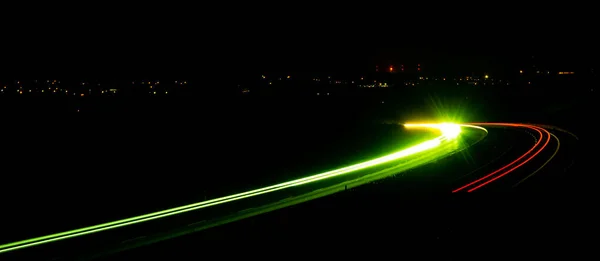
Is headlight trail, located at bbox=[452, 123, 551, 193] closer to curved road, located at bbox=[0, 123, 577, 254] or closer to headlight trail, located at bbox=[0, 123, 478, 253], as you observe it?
curved road, located at bbox=[0, 123, 577, 254]

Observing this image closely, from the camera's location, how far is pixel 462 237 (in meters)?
9.21

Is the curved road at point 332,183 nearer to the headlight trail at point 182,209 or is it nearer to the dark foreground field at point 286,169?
the headlight trail at point 182,209

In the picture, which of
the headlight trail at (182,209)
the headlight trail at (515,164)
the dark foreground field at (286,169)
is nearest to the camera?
the headlight trail at (182,209)

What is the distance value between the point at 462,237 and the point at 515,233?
1170 mm

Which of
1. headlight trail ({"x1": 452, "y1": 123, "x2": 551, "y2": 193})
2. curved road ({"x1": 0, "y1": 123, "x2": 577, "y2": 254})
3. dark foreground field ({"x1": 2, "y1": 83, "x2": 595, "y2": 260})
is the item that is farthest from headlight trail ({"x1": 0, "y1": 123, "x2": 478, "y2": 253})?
headlight trail ({"x1": 452, "y1": 123, "x2": 551, "y2": 193})

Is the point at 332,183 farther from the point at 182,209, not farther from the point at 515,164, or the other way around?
the point at 515,164

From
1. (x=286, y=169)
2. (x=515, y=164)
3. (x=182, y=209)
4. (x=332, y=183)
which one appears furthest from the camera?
(x=286, y=169)

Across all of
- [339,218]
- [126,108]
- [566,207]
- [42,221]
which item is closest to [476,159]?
[566,207]

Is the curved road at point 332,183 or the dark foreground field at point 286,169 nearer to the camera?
the dark foreground field at point 286,169

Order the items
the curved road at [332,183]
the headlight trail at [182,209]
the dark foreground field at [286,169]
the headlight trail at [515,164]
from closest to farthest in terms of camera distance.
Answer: the headlight trail at [182,209], the dark foreground field at [286,169], the curved road at [332,183], the headlight trail at [515,164]

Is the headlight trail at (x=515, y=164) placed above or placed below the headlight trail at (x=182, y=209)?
below

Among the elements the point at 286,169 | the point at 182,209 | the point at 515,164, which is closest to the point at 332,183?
the point at 286,169

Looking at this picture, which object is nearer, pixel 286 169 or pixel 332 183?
pixel 332 183

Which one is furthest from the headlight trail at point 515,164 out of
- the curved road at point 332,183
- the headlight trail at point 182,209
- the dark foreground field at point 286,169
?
the headlight trail at point 182,209
